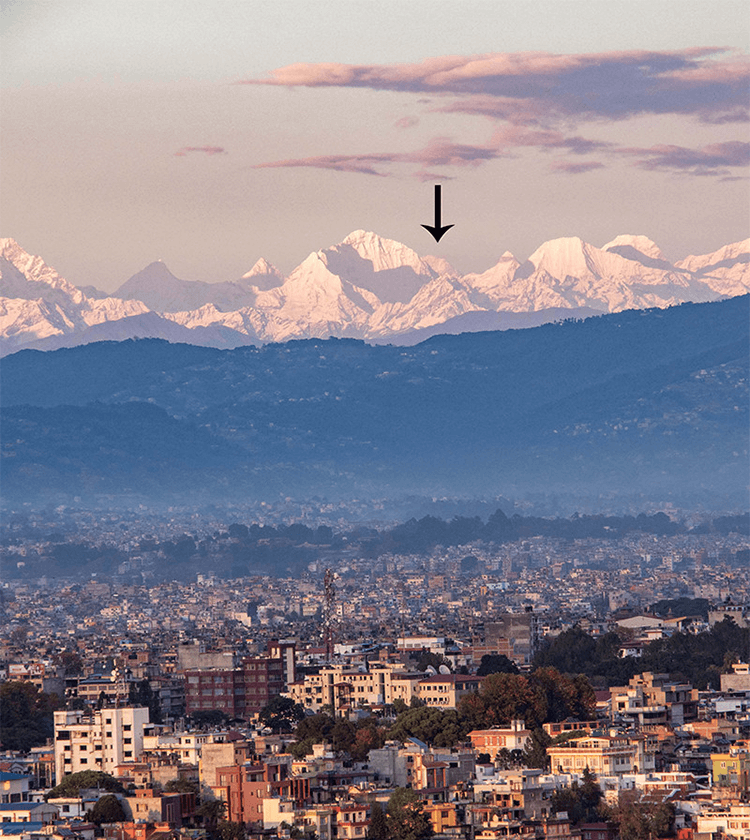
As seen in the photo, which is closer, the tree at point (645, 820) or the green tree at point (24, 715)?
the tree at point (645, 820)

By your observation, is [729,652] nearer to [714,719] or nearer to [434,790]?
[714,719]

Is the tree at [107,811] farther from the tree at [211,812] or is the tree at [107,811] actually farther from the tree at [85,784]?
the tree at [85,784]

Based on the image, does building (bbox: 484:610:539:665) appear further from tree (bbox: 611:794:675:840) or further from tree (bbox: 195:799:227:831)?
tree (bbox: 611:794:675:840)

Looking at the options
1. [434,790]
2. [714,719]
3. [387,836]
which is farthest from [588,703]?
[387,836]

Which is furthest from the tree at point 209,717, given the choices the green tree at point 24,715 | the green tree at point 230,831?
the green tree at point 230,831

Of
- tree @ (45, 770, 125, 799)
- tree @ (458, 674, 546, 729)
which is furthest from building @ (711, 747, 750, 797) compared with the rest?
tree @ (45, 770, 125, 799)

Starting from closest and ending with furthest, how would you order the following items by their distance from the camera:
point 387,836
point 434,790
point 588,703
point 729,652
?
1. point 387,836
2. point 434,790
3. point 588,703
4. point 729,652
